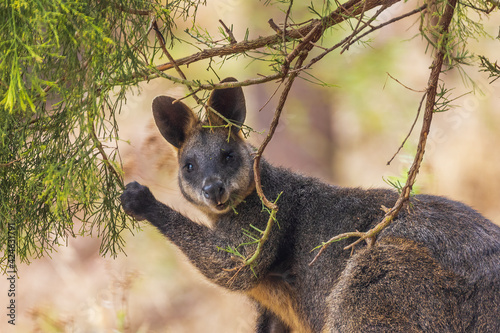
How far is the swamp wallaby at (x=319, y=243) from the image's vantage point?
4723 millimetres

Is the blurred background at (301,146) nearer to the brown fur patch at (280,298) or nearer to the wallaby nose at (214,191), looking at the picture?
the brown fur patch at (280,298)

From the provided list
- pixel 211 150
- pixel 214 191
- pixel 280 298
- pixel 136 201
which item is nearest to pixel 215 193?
pixel 214 191

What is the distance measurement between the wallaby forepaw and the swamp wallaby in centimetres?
1

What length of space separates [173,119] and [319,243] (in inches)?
85.7

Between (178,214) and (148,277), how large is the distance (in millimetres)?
7109

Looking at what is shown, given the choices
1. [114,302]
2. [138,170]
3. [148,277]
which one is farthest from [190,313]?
[138,170]

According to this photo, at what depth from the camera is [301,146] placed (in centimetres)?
1345

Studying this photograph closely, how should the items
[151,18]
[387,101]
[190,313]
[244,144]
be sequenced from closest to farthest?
[151,18]
[244,144]
[190,313]
[387,101]

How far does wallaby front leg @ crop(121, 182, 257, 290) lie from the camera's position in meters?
5.63

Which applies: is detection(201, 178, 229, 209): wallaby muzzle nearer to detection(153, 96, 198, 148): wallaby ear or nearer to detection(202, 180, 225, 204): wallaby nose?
detection(202, 180, 225, 204): wallaby nose

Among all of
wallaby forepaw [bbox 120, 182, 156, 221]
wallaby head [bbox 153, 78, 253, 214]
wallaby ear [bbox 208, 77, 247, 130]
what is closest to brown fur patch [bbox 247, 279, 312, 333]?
wallaby head [bbox 153, 78, 253, 214]

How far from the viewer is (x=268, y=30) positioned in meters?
12.4

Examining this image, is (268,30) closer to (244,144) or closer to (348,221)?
(244,144)

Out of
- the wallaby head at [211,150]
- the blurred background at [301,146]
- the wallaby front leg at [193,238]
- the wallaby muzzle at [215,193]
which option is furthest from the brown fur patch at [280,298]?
the blurred background at [301,146]
